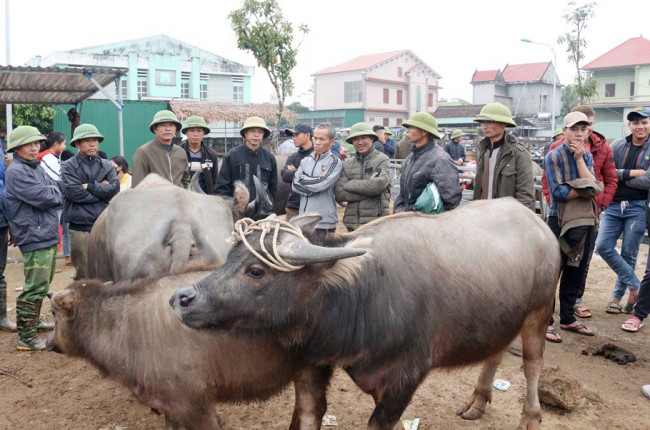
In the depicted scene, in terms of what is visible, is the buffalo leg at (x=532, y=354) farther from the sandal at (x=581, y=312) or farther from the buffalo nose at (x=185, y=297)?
the sandal at (x=581, y=312)

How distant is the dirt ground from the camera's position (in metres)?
4.02

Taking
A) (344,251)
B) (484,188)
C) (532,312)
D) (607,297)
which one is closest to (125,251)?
(344,251)

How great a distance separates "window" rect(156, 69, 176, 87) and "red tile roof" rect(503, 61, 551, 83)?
3841cm

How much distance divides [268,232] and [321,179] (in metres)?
2.96

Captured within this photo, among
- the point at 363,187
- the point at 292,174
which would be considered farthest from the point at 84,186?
the point at 363,187

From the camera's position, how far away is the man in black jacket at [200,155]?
6609 mm

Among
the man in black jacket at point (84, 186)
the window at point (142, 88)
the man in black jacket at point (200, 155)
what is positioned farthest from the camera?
the window at point (142, 88)

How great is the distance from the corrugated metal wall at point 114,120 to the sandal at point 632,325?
19471 millimetres

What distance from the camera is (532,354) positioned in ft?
12.9

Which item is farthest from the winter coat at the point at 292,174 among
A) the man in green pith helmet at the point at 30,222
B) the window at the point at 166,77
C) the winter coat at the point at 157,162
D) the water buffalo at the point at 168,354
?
the window at the point at 166,77

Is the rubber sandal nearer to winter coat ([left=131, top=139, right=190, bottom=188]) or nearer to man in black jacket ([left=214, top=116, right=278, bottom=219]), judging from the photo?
man in black jacket ([left=214, top=116, right=278, bottom=219])

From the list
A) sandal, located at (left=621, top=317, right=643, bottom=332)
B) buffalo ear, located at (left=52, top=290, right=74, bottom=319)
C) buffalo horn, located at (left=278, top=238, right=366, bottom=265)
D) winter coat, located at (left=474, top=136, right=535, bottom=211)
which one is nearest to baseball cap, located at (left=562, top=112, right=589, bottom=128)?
winter coat, located at (left=474, top=136, right=535, bottom=211)

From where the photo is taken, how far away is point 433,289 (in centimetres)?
308

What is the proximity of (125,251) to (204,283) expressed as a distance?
61.8 inches
